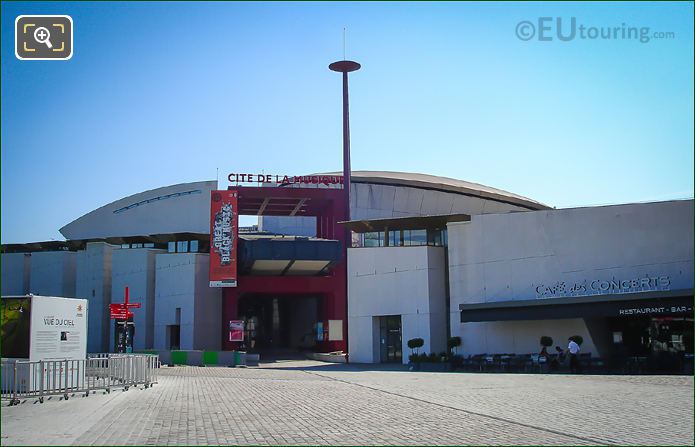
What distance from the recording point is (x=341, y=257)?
53.2 metres

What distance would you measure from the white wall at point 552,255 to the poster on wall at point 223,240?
676 inches

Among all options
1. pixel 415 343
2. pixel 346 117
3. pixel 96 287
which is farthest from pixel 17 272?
pixel 415 343

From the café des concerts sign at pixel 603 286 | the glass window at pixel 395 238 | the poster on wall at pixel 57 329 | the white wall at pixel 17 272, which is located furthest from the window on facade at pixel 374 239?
the white wall at pixel 17 272

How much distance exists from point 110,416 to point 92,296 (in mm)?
44826

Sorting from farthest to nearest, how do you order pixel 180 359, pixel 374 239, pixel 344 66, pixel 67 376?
pixel 344 66
pixel 374 239
pixel 180 359
pixel 67 376

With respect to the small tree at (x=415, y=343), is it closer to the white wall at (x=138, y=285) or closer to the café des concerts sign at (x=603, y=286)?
the café des concerts sign at (x=603, y=286)

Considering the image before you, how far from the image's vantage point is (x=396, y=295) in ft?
138

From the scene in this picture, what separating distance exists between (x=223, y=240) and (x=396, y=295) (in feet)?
48.9

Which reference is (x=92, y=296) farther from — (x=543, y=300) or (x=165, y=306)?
(x=543, y=300)

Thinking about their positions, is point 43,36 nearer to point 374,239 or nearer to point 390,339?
point 390,339

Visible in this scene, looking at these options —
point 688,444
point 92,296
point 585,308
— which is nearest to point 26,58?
point 688,444

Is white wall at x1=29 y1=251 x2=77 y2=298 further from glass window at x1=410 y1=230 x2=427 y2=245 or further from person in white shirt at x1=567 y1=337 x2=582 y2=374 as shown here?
person in white shirt at x1=567 y1=337 x2=582 y2=374

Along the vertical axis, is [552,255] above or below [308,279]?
above

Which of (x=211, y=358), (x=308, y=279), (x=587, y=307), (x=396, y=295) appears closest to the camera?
(x=587, y=307)
